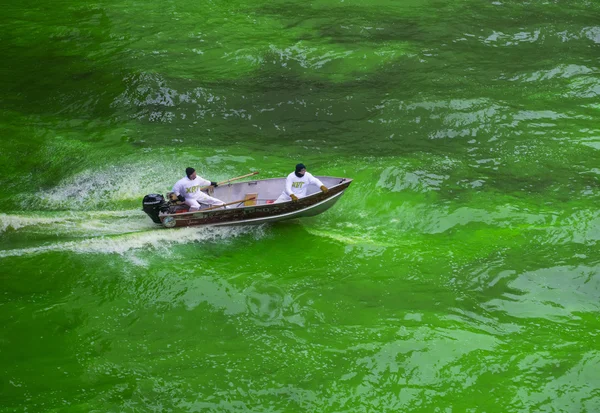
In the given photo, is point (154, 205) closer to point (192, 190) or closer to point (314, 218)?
point (192, 190)

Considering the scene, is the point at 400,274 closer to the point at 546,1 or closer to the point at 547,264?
the point at 547,264

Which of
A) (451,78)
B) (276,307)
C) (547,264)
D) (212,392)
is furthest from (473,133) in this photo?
(212,392)

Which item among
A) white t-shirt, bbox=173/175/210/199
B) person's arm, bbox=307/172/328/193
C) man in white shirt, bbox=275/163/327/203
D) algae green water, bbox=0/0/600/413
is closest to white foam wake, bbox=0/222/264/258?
algae green water, bbox=0/0/600/413

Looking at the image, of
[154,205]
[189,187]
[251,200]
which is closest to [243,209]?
[251,200]

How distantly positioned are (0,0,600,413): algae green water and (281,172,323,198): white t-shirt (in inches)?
43.8

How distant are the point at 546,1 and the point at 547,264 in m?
18.6

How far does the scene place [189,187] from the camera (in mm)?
15195

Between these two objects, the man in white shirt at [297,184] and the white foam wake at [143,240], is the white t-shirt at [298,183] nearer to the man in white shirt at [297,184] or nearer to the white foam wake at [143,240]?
the man in white shirt at [297,184]

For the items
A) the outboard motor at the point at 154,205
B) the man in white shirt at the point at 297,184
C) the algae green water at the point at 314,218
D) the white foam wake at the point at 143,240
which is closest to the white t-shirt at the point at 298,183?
the man in white shirt at the point at 297,184

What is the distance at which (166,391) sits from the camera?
10930mm

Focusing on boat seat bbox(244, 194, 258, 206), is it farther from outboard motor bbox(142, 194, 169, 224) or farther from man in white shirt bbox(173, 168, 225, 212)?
outboard motor bbox(142, 194, 169, 224)

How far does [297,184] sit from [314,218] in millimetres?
1435

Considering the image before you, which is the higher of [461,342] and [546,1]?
[546,1]

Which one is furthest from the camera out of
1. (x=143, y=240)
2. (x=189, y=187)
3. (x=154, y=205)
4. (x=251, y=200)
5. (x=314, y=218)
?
(x=314, y=218)
